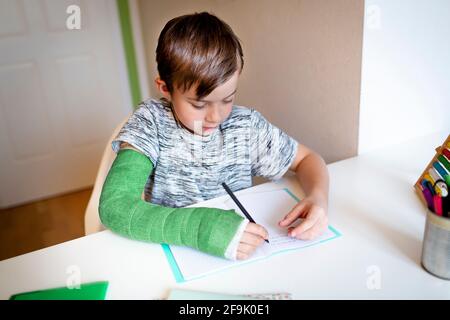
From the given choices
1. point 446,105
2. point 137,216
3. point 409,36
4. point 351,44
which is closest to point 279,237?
point 137,216

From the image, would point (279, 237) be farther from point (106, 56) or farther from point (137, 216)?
point (106, 56)

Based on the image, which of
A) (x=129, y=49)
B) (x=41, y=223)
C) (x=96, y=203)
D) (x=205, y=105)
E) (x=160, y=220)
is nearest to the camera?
(x=160, y=220)

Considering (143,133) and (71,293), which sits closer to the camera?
(71,293)

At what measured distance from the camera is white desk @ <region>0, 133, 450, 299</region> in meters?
0.58

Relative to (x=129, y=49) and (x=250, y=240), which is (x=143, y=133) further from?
(x=129, y=49)

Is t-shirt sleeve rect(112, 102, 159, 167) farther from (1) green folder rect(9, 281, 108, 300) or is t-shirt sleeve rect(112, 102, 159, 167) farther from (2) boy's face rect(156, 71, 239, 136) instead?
(1) green folder rect(9, 281, 108, 300)

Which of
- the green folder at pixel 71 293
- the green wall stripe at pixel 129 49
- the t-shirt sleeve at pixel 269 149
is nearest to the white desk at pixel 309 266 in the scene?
the green folder at pixel 71 293

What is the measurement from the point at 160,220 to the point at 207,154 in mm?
287

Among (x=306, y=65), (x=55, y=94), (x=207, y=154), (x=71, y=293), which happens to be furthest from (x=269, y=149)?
(x=55, y=94)

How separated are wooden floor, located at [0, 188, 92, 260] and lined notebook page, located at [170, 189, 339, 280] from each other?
133cm

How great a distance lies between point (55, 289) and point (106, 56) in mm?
1735

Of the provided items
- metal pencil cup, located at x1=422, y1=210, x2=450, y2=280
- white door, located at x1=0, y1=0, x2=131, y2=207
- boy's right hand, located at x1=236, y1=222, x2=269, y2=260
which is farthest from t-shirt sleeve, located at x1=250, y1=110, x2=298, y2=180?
white door, located at x1=0, y1=0, x2=131, y2=207

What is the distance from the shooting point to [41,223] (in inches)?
79.3

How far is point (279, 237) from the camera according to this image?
2.27 ft
